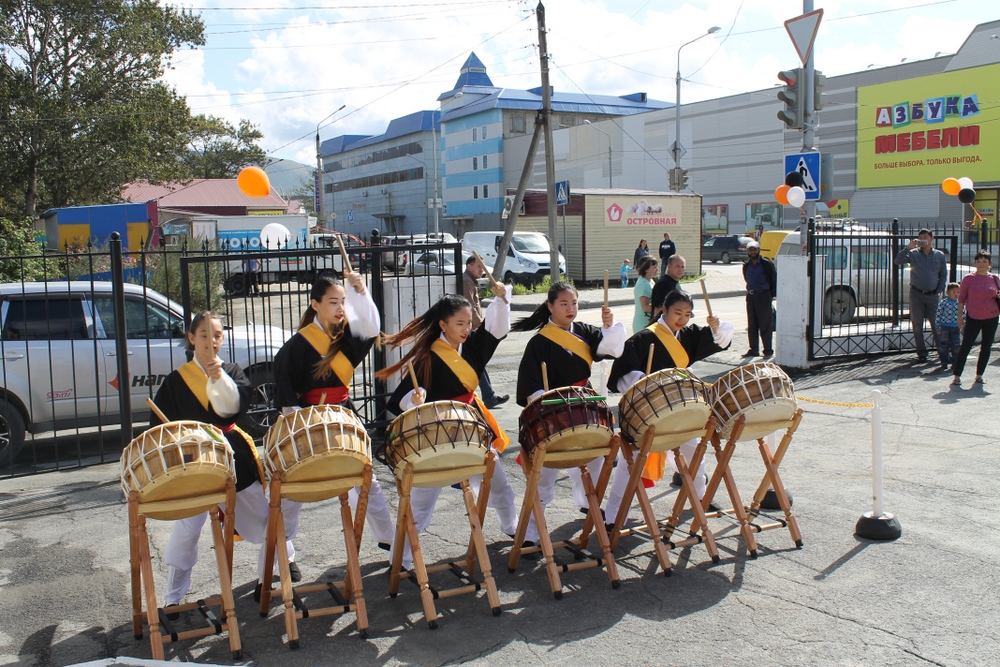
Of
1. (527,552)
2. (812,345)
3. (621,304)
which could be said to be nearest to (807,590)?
(527,552)

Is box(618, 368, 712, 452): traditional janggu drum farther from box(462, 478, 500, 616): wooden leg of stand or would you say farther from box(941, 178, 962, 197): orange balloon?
box(941, 178, 962, 197): orange balloon

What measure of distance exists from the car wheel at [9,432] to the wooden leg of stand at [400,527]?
4553mm

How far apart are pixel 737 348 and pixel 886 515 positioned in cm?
819

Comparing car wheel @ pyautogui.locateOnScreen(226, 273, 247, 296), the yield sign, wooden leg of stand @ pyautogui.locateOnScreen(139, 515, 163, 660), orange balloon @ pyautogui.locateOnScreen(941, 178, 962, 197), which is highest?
the yield sign

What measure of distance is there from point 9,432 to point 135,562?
432 cm

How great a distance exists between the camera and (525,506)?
4.73 m

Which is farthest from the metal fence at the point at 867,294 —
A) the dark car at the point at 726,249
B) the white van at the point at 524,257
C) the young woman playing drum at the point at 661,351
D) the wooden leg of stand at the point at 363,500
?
the dark car at the point at 726,249

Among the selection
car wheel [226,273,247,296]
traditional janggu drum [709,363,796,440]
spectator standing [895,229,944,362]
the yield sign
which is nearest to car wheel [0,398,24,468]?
car wheel [226,273,247,296]

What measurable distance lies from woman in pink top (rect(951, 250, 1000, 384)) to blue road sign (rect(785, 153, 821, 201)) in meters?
2.13

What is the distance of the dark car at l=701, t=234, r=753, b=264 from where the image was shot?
135 feet

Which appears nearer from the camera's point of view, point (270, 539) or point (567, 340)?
point (270, 539)

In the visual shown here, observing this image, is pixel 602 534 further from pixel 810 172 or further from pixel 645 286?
pixel 810 172

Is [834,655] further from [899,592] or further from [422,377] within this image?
[422,377]

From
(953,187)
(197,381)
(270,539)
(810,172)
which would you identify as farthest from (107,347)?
(953,187)
